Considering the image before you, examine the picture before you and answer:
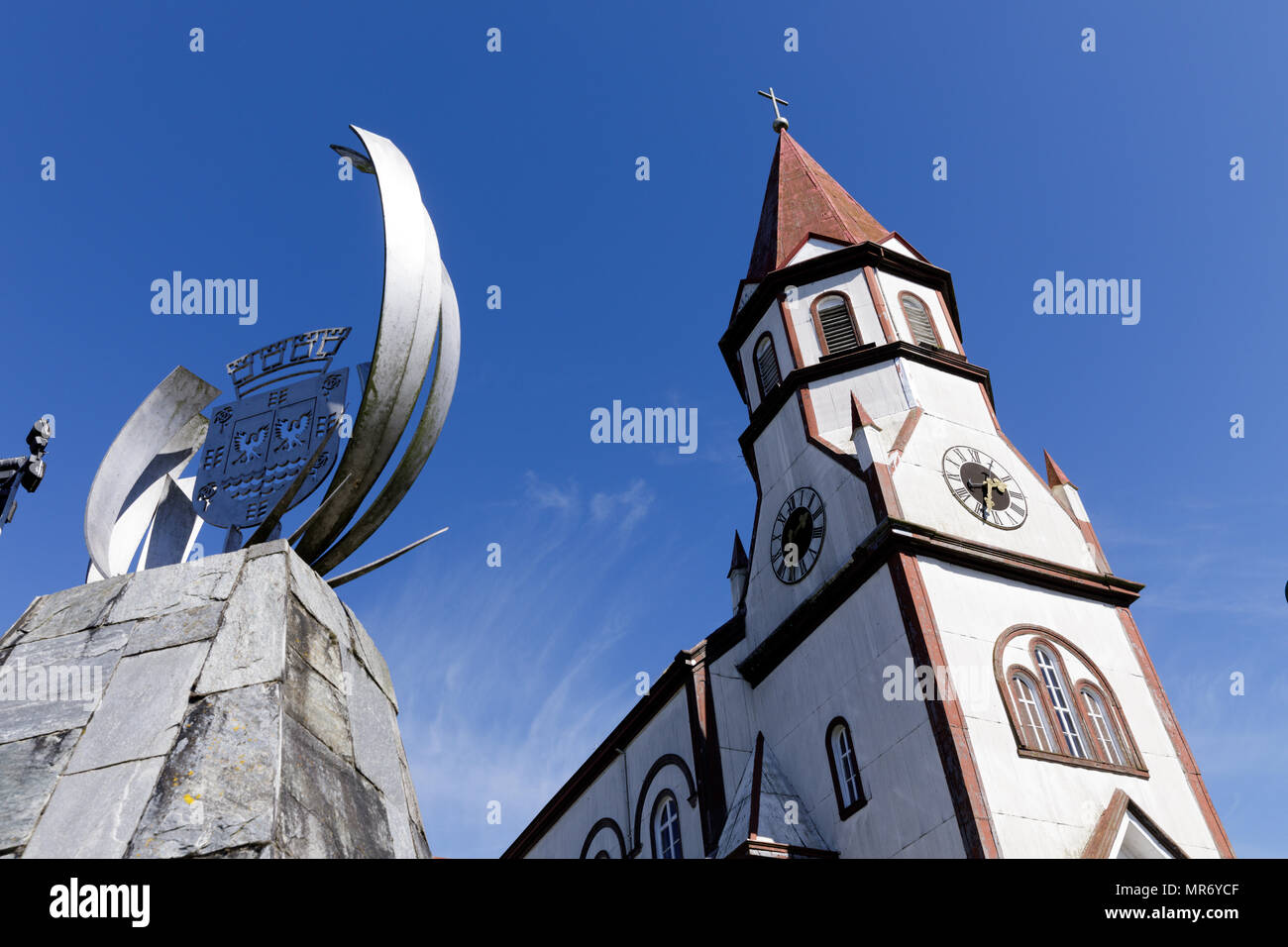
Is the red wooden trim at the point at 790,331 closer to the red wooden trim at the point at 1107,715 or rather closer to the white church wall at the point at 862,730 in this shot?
the white church wall at the point at 862,730

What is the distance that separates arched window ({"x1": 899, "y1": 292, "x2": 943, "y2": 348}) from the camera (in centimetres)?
2219

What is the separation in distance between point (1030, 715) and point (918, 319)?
34.1 feet

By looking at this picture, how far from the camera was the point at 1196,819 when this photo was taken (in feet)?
51.5

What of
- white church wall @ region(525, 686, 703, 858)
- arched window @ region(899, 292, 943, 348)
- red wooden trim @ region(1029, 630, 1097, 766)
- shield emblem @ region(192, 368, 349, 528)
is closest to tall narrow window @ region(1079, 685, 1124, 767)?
red wooden trim @ region(1029, 630, 1097, 766)

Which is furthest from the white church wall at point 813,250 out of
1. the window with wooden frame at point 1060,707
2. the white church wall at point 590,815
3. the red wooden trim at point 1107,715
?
the white church wall at point 590,815

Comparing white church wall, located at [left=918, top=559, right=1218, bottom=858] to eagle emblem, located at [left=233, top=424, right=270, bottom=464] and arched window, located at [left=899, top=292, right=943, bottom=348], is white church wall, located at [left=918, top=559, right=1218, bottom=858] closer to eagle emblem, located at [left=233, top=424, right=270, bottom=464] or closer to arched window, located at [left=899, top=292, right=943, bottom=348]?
arched window, located at [left=899, top=292, right=943, bottom=348]

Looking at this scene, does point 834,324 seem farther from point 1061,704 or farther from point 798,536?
point 1061,704

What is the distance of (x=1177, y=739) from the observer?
16766 millimetres

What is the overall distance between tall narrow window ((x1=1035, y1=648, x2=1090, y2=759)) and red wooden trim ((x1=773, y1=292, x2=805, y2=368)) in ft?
27.4

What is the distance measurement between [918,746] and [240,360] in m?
11.8

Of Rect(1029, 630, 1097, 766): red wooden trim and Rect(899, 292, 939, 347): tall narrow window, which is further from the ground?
Rect(899, 292, 939, 347): tall narrow window

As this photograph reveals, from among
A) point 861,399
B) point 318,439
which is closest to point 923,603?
point 861,399
